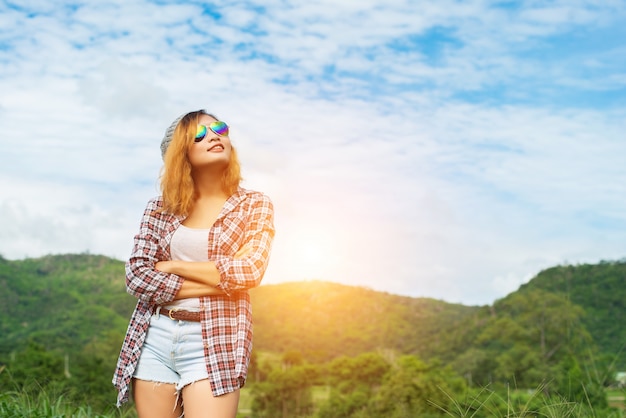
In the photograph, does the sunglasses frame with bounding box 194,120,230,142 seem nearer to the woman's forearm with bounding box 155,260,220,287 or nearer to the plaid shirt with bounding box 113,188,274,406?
the plaid shirt with bounding box 113,188,274,406

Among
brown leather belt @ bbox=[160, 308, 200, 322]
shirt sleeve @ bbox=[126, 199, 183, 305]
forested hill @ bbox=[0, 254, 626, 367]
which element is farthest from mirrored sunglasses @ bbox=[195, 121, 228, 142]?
forested hill @ bbox=[0, 254, 626, 367]

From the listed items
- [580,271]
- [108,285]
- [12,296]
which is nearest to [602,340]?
[580,271]

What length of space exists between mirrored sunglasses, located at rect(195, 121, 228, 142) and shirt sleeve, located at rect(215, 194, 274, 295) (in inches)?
13.9

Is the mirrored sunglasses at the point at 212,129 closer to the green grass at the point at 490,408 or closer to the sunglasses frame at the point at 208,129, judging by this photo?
the sunglasses frame at the point at 208,129

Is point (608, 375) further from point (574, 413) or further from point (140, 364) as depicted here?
point (140, 364)

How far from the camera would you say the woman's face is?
307cm

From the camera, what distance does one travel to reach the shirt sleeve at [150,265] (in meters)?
2.87

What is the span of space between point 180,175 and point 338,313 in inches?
2994

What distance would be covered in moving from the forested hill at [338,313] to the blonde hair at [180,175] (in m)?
57.6

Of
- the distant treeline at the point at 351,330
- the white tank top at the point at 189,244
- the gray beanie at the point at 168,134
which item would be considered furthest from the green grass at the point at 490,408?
the distant treeline at the point at 351,330

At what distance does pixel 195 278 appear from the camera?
2863 millimetres

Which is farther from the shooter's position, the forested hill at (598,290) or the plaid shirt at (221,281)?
the forested hill at (598,290)

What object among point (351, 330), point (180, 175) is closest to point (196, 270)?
point (180, 175)

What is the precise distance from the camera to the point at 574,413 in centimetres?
344
